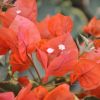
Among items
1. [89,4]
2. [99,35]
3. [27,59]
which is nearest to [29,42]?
[27,59]

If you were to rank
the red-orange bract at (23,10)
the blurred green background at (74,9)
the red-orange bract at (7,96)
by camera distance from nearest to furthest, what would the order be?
the red-orange bract at (7,96), the red-orange bract at (23,10), the blurred green background at (74,9)

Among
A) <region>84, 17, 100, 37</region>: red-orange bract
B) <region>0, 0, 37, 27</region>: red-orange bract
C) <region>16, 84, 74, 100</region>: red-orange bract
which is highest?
<region>0, 0, 37, 27</region>: red-orange bract

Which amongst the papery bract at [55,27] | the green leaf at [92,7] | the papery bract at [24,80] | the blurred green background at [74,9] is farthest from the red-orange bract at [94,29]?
the green leaf at [92,7]

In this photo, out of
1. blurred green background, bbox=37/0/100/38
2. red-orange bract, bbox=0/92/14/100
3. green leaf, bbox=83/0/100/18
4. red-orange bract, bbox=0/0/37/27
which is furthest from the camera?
green leaf, bbox=83/0/100/18

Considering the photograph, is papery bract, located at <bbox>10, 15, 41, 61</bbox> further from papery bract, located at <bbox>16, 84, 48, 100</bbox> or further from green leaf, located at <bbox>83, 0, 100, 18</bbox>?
green leaf, located at <bbox>83, 0, 100, 18</bbox>

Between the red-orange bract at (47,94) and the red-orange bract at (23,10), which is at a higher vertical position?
the red-orange bract at (23,10)

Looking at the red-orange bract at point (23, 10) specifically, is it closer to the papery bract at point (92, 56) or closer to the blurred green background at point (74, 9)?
the papery bract at point (92, 56)

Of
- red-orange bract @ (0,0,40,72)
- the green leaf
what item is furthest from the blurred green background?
red-orange bract @ (0,0,40,72)

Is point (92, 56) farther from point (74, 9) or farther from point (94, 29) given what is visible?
point (74, 9)
